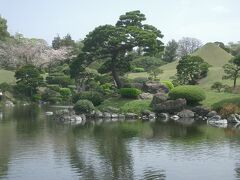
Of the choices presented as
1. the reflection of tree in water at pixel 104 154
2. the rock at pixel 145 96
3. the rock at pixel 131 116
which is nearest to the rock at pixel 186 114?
the rock at pixel 131 116

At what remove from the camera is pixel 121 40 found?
41.4 meters

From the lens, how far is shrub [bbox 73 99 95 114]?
36250 mm

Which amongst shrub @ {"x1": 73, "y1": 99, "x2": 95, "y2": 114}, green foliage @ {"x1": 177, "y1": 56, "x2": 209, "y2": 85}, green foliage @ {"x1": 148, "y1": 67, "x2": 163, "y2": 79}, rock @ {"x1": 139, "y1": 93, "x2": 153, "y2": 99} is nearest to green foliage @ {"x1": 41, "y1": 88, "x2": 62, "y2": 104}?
green foliage @ {"x1": 148, "y1": 67, "x2": 163, "y2": 79}

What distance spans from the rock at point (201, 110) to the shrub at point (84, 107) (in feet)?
27.0

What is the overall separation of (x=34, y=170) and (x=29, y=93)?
142ft

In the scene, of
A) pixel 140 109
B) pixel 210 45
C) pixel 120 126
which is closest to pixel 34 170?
pixel 120 126

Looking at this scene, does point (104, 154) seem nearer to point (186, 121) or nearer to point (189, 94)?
point (186, 121)

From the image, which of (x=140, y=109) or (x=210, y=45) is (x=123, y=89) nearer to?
(x=140, y=109)

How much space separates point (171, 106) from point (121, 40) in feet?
26.2

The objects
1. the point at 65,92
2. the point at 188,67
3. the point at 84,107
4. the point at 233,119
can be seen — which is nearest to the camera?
the point at 233,119

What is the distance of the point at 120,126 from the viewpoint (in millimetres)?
31453

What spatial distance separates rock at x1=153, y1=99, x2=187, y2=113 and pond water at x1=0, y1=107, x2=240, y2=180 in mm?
5317

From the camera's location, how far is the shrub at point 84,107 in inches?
1427

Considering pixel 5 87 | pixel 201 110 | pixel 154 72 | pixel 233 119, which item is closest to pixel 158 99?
pixel 201 110
